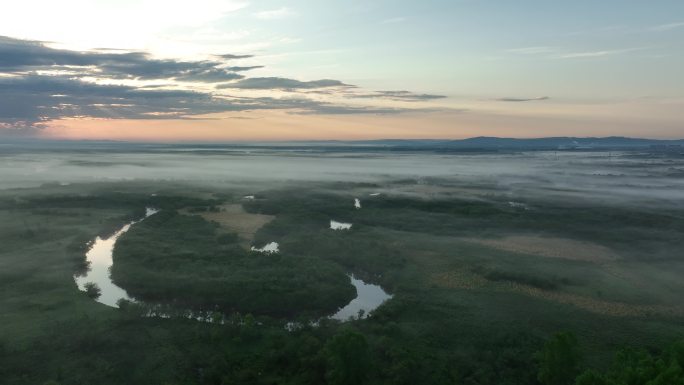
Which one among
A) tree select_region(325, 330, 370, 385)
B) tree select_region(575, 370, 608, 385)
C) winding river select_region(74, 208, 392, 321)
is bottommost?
winding river select_region(74, 208, 392, 321)

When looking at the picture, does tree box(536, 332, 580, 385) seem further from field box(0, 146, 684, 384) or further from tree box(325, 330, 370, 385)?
tree box(325, 330, 370, 385)

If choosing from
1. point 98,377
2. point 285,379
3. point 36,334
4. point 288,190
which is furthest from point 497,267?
point 288,190

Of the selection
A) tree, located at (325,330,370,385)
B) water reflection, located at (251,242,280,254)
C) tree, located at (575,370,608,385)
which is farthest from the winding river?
tree, located at (575,370,608,385)

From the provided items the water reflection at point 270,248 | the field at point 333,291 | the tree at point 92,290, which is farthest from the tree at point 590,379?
the water reflection at point 270,248

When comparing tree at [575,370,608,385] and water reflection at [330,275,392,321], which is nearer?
tree at [575,370,608,385]

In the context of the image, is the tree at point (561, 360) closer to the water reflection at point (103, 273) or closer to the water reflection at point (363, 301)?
the water reflection at point (363, 301)

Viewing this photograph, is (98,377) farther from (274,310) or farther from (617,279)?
(617,279)
